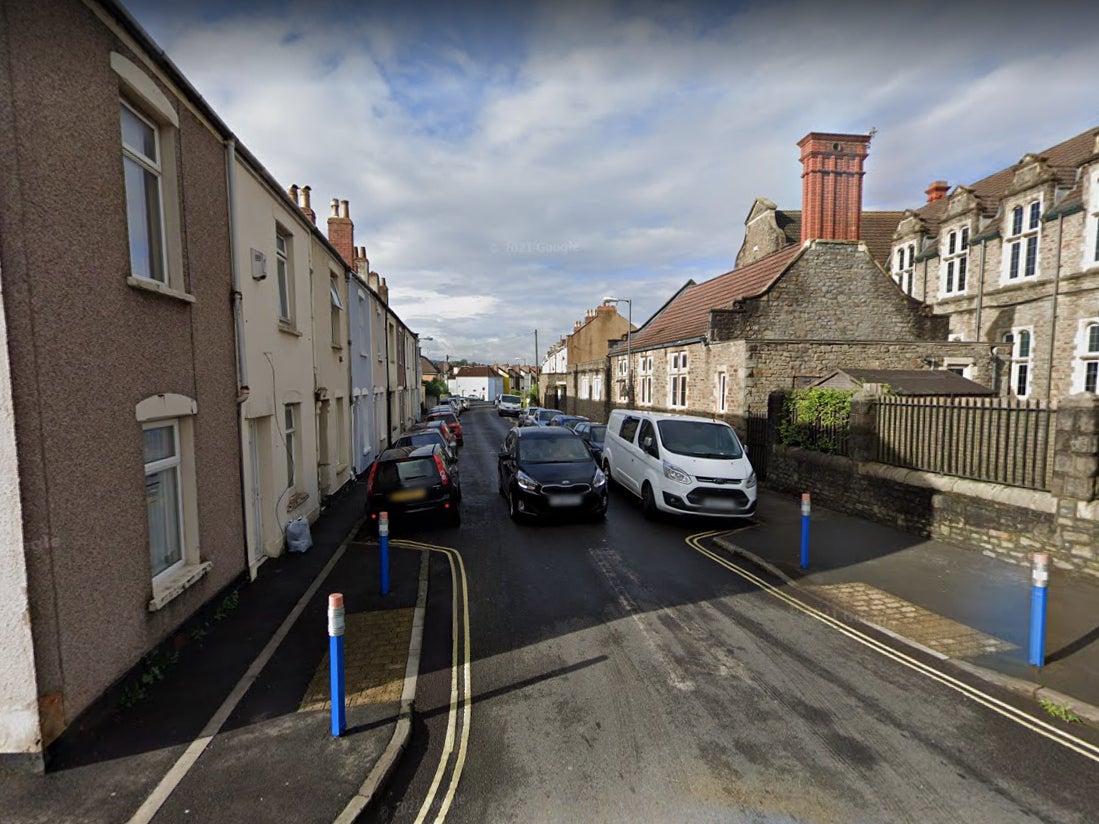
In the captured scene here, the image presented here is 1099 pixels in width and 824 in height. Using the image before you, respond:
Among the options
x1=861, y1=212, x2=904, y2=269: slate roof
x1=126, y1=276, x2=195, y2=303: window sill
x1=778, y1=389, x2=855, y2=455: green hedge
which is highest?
x1=861, y1=212, x2=904, y2=269: slate roof

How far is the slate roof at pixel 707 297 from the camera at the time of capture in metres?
18.5

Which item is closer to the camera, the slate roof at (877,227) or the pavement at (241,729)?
the pavement at (241,729)

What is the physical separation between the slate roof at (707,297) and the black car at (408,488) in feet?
37.2

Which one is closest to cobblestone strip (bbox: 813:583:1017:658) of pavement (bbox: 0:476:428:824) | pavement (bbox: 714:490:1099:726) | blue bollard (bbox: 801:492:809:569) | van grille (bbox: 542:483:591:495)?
pavement (bbox: 714:490:1099:726)

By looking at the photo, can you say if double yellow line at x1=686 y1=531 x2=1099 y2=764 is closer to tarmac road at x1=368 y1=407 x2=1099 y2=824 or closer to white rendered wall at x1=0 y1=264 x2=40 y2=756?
tarmac road at x1=368 y1=407 x2=1099 y2=824

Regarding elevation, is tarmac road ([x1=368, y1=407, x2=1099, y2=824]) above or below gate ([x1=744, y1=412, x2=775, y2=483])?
below

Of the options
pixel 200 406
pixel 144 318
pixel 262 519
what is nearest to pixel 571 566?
pixel 262 519

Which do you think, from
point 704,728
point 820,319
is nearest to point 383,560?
point 704,728

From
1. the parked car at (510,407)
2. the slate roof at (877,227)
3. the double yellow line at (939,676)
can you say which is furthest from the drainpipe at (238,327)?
the parked car at (510,407)

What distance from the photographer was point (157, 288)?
16.2 ft

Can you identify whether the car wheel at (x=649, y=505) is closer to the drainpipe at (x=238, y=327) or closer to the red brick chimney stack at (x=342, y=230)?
the drainpipe at (x=238, y=327)

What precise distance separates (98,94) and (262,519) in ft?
17.6

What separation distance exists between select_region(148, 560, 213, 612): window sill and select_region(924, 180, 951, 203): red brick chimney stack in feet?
133

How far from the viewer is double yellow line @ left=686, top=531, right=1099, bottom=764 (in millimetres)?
3883
